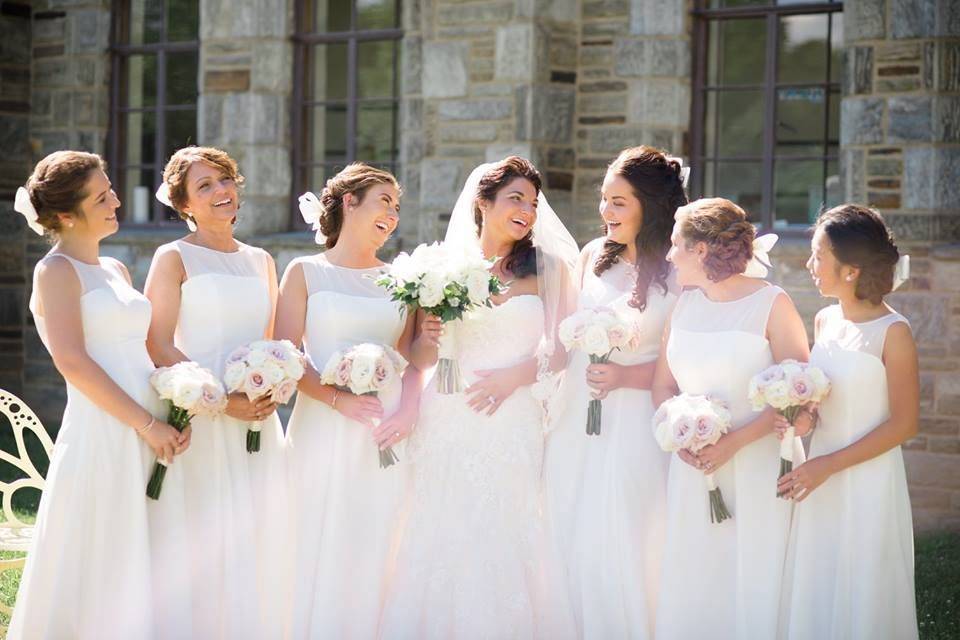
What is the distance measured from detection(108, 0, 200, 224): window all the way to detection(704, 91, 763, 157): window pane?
15.3ft

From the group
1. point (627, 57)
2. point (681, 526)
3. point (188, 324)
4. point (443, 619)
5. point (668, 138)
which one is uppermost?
point (627, 57)

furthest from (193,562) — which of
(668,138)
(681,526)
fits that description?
(668,138)

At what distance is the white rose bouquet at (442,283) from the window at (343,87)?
5.30 m

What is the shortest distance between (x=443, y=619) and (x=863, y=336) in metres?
1.90

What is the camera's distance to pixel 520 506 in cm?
493

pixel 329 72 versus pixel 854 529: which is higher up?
pixel 329 72

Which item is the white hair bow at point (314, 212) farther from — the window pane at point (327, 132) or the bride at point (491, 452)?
the window pane at point (327, 132)

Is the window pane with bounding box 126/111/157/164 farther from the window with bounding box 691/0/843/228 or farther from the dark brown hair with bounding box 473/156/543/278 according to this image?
the dark brown hair with bounding box 473/156/543/278

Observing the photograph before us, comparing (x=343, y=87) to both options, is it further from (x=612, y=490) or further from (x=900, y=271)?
(x=900, y=271)

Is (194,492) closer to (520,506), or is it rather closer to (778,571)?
(520,506)

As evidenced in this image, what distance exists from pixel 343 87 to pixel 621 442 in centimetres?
614

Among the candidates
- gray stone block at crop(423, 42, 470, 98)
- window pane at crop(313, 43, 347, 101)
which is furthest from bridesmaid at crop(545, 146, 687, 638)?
window pane at crop(313, 43, 347, 101)

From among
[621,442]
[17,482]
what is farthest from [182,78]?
[621,442]

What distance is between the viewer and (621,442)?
15.8 feet
